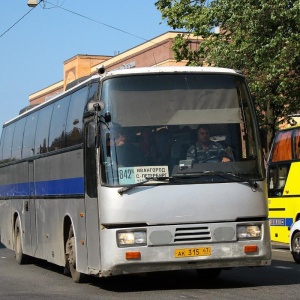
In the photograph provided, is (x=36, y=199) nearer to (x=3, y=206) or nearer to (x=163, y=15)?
(x=3, y=206)

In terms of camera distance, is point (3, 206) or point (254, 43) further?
point (254, 43)

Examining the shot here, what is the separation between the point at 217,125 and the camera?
12.9 metres

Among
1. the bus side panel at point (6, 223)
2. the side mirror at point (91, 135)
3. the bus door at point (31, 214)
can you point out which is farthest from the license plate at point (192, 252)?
the bus side panel at point (6, 223)

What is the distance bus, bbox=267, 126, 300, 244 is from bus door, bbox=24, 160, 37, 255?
682cm

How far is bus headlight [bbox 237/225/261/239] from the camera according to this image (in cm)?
1262

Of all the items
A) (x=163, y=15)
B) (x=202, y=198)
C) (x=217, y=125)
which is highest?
(x=163, y=15)

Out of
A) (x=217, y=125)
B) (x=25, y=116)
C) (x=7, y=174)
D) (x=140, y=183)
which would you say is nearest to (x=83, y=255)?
(x=140, y=183)

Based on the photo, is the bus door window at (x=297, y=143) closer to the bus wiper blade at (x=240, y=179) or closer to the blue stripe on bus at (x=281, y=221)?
the blue stripe on bus at (x=281, y=221)

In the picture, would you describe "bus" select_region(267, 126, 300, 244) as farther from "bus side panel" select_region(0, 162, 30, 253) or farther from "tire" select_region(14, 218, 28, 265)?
"bus side panel" select_region(0, 162, 30, 253)

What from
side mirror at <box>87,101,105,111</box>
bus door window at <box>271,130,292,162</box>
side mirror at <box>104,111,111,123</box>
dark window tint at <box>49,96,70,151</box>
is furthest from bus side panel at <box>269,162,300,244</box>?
side mirror at <box>87,101,105,111</box>

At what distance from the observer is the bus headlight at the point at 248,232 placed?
12.6 metres

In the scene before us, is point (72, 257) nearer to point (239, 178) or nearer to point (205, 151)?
point (205, 151)

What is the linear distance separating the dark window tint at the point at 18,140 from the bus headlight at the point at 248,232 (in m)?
8.09

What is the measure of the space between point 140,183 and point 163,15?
24.1 meters
